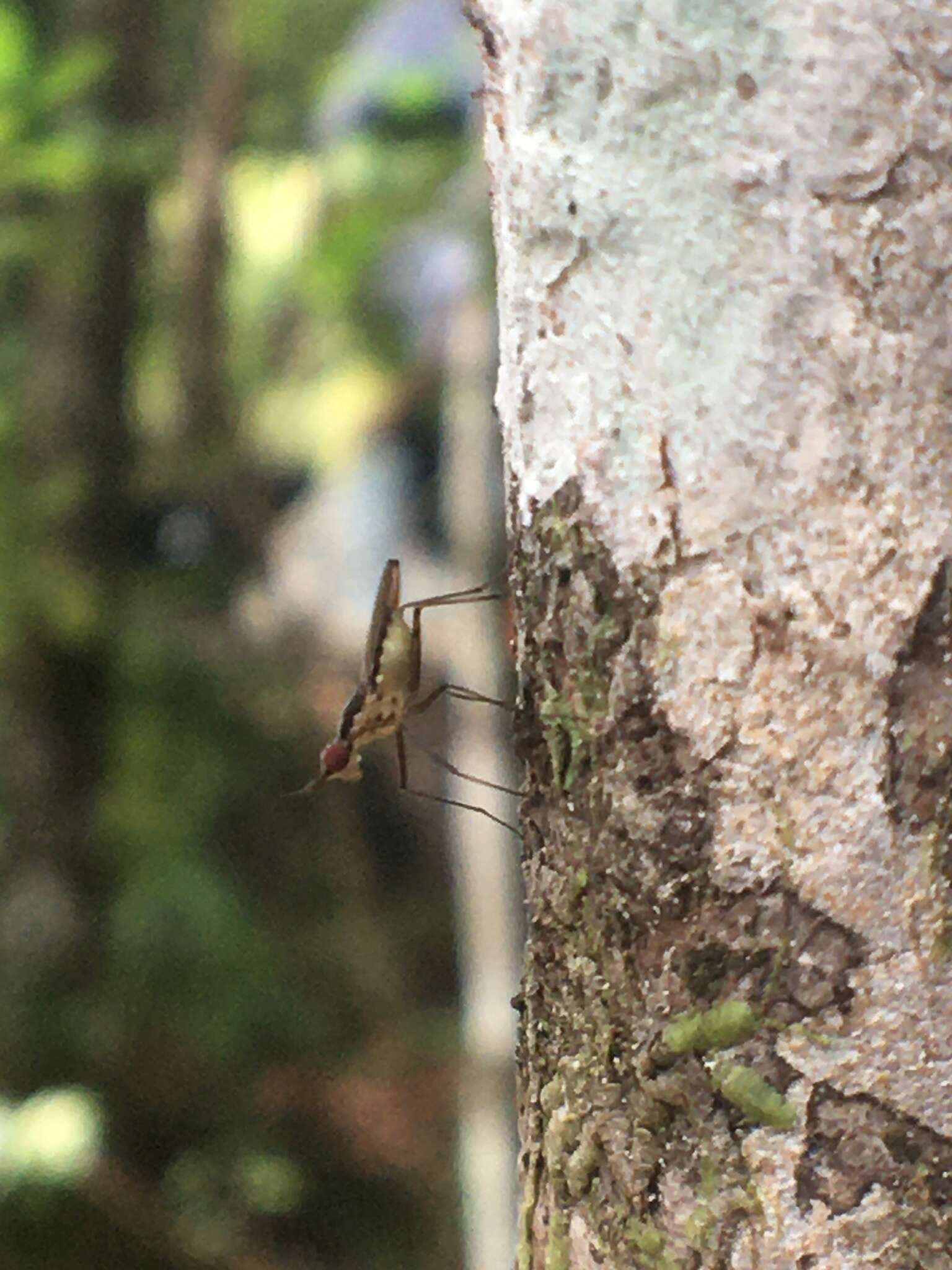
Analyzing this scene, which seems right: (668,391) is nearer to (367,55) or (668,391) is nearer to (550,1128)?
(550,1128)

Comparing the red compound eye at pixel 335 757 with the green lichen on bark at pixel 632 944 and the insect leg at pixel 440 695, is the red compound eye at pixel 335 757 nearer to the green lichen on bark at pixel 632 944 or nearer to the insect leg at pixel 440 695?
the insect leg at pixel 440 695

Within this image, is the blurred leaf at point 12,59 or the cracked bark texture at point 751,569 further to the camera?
the blurred leaf at point 12,59

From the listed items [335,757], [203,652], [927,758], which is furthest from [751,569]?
[203,652]

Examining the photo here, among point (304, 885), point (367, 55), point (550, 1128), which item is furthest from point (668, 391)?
point (304, 885)

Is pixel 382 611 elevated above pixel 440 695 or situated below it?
above

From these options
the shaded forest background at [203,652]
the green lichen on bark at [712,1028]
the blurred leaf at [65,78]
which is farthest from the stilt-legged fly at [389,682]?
the shaded forest background at [203,652]

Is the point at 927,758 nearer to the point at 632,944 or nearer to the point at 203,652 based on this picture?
the point at 632,944

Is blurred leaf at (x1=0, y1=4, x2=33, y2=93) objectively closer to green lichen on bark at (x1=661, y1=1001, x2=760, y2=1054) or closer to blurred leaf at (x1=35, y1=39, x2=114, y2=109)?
blurred leaf at (x1=35, y1=39, x2=114, y2=109)
